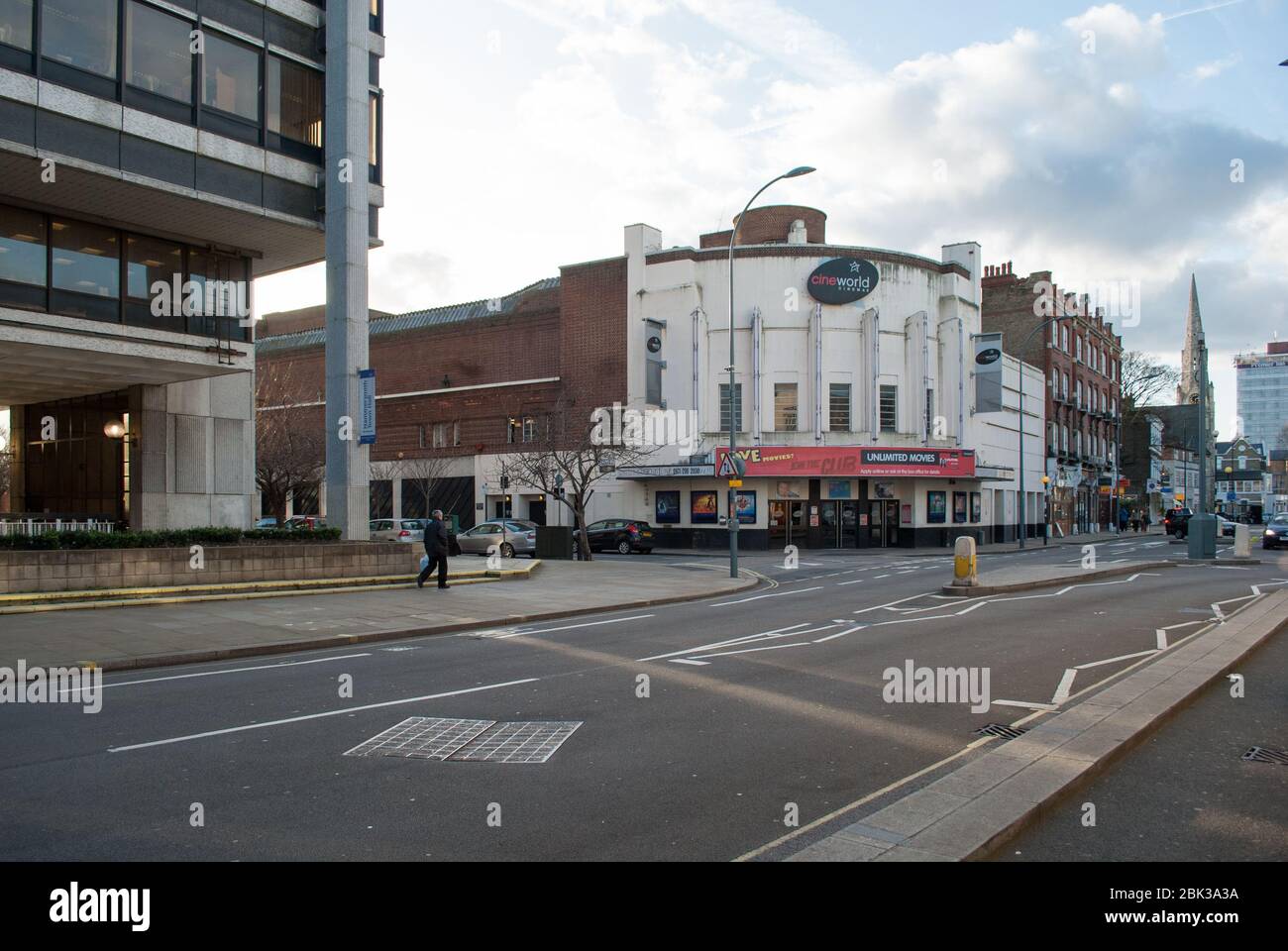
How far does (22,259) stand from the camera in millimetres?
19203

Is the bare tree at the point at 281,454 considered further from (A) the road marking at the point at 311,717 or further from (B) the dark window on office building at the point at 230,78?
(A) the road marking at the point at 311,717

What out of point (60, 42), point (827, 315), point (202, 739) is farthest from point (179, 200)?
point (827, 315)

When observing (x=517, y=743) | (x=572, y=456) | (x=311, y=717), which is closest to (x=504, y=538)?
(x=572, y=456)

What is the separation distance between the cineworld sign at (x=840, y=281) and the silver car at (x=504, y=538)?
57.6ft

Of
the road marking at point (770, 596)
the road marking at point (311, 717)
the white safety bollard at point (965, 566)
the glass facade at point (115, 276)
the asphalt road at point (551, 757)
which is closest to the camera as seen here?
the asphalt road at point (551, 757)

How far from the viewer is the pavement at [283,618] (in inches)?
449

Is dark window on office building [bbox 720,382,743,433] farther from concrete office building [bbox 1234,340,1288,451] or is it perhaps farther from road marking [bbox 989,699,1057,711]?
concrete office building [bbox 1234,340,1288,451]

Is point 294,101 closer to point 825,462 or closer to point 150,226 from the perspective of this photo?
point 150,226

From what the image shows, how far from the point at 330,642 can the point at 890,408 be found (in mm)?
34636

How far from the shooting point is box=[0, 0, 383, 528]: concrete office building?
18.1 m

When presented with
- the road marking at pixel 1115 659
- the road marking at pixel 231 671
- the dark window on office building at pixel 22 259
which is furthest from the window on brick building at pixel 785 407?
the road marking at pixel 231 671

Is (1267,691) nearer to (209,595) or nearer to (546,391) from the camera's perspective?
(209,595)

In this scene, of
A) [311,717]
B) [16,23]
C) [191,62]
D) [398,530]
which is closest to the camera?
[311,717]

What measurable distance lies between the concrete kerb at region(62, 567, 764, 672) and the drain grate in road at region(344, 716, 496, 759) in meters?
4.92
